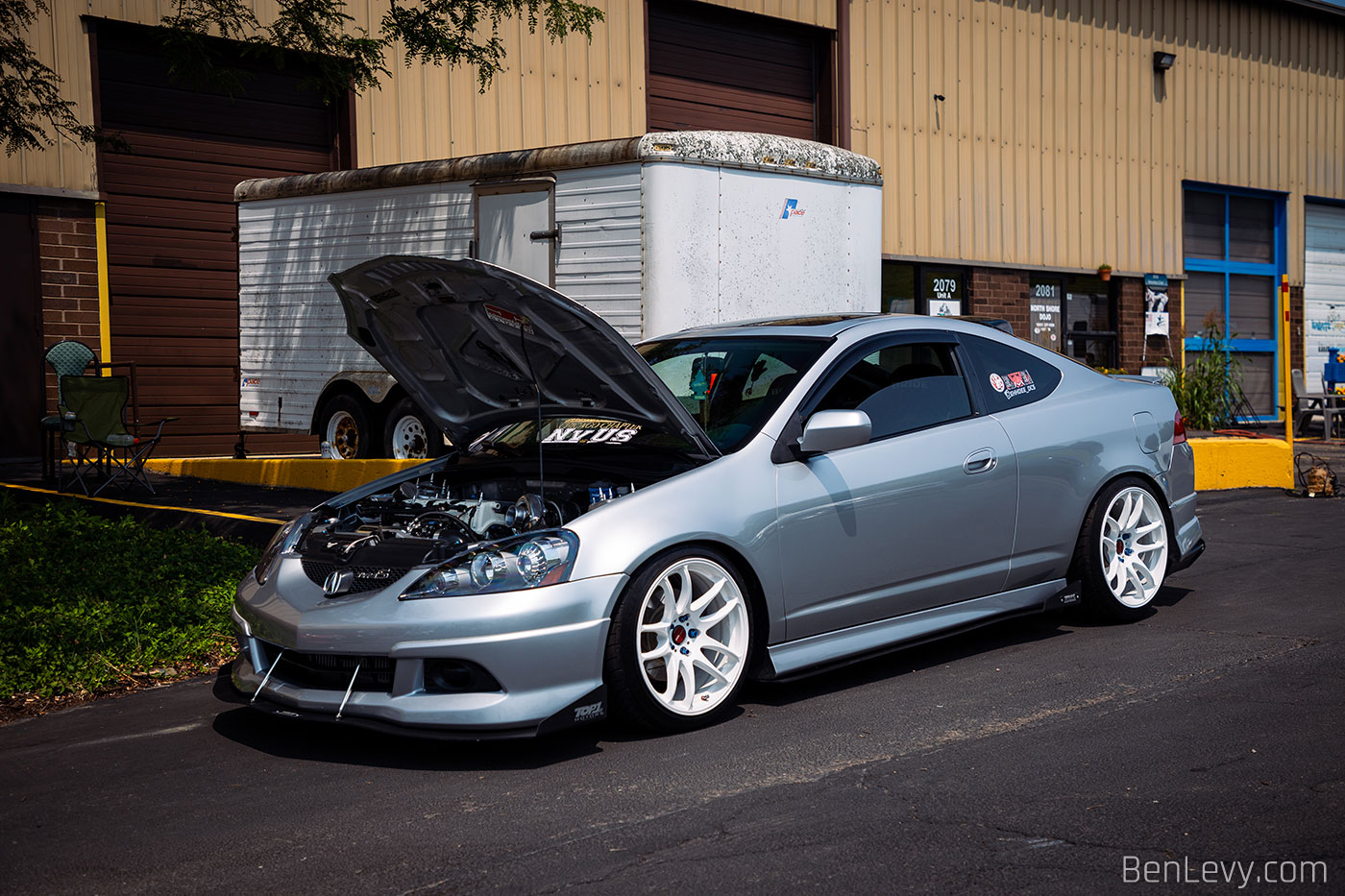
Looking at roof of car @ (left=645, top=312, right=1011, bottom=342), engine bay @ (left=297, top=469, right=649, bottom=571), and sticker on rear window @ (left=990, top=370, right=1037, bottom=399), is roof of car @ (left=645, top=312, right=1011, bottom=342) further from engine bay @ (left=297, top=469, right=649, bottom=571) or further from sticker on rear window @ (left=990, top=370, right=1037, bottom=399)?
engine bay @ (left=297, top=469, right=649, bottom=571)

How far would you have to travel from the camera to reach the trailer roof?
10.1m

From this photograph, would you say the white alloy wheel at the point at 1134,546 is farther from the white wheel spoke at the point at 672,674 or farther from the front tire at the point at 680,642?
the white wheel spoke at the point at 672,674

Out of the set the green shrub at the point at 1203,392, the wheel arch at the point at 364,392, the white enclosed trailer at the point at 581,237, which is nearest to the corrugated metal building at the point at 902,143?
the white enclosed trailer at the point at 581,237

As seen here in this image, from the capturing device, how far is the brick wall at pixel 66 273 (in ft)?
46.9

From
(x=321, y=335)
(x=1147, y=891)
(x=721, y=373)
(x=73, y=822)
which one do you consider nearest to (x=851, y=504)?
(x=721, y=373)

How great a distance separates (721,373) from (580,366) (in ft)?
2.66

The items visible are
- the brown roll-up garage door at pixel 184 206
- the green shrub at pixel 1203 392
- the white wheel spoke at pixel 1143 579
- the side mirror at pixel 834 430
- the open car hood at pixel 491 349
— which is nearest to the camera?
the open car hood at pixel 491 349

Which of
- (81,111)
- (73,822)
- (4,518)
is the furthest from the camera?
(81,111)

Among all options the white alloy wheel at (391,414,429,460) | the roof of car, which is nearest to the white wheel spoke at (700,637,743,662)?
the roof of car

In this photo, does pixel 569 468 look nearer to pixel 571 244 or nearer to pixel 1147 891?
pixel 1147 891

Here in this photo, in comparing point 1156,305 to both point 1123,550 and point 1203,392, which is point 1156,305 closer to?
point 1203,392

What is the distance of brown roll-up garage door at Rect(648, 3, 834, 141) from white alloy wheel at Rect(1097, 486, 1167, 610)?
12.9 m

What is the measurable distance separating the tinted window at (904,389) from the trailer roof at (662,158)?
4.91 m

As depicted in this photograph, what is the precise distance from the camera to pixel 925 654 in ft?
18.7
